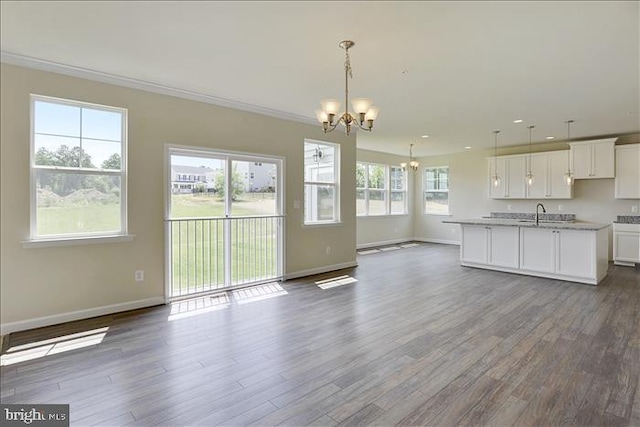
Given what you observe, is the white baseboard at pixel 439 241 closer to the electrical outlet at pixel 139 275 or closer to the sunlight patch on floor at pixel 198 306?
the sunlight patch on floor at pixel 198 306

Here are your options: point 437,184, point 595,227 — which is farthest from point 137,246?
point 437,184

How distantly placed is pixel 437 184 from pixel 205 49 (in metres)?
8.71

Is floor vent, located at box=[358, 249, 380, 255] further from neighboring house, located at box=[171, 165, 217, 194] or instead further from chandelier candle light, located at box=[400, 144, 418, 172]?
neighboring house, located at box=[171, 165, 217, 194]

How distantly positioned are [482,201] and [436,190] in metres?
1.51

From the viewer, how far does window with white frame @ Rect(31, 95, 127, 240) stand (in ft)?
11.4

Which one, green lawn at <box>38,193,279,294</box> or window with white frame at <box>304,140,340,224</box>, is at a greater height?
window with white frame at <box>304,140,340,224</box>

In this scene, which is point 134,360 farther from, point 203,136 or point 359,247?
point 359,247

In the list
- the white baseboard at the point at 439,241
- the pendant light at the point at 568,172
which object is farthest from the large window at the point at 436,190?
the pendant light at the point at 568,172

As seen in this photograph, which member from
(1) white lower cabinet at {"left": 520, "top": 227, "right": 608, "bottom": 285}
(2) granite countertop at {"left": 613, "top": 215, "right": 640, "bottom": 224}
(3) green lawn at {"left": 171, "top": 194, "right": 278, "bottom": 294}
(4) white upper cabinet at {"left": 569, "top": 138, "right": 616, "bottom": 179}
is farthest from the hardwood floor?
(4) white upper cabinet at {"left": 569, "top": 138, "right": 616, "bottom": 179}

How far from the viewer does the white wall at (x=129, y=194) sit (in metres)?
3.29

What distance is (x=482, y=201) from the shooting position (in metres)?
9.19

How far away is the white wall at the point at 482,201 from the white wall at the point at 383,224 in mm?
357

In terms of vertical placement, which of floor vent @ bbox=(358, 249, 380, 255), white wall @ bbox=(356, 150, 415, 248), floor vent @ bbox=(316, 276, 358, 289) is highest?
white wall @ bbox=(356, 150, 415, 248)

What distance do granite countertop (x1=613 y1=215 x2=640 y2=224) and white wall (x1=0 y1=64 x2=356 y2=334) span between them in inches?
269
